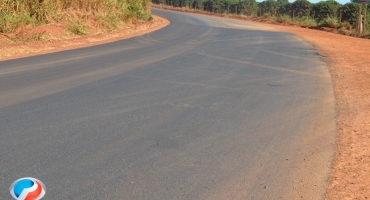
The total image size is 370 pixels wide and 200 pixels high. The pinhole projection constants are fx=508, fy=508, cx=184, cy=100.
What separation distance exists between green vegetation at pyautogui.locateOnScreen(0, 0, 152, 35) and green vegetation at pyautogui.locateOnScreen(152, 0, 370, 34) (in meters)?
16.1

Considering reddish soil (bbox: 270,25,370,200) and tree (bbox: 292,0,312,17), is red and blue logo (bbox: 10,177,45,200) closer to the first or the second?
reddish soil (bbox: 270,25,370,200)

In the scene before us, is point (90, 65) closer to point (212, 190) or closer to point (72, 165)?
point (72, 165)

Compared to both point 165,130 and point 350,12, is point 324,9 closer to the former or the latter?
point 350,12

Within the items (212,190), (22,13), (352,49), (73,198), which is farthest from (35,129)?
(352,49)

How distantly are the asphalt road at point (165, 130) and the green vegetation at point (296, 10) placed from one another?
24588mm

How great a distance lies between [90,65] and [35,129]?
21.0 ft

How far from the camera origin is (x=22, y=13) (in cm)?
2123

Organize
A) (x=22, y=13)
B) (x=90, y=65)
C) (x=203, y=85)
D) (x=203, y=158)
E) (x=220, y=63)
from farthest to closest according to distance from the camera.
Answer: (x=22, y=13), (x=220, y=63), (x=90, y=65), (x=203, y=85), (x=203, y=158)

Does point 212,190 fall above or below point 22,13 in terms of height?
below

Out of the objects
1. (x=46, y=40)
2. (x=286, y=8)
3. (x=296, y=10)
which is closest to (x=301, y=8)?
(x=296, y=10)

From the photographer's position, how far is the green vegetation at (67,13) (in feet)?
65.8

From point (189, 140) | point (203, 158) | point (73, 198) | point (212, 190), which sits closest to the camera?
point (73, 198)

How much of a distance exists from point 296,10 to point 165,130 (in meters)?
52.7

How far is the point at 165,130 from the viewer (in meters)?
7.61
